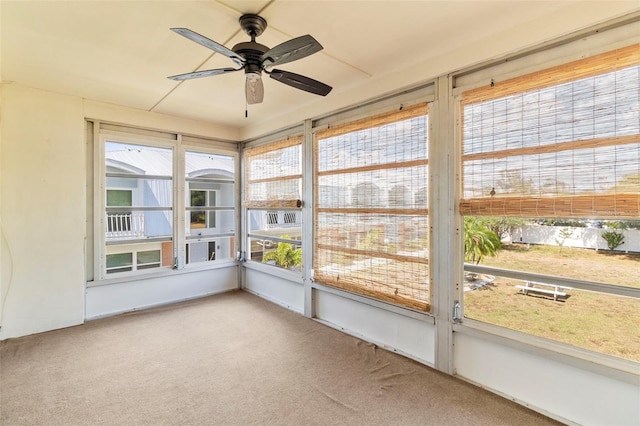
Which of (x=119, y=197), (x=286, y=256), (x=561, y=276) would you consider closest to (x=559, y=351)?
(x=561, y=276)

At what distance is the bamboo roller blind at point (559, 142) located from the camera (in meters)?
1.77

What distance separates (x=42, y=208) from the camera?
3387mm

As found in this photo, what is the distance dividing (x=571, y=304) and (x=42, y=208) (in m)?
5.30

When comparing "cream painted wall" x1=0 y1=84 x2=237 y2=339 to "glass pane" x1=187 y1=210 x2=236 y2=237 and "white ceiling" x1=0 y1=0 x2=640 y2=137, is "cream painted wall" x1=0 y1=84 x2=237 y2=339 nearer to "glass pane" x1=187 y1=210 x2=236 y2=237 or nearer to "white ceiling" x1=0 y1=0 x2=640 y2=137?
"white ceiling" x1=0 y1=0 x2=640 y2=137

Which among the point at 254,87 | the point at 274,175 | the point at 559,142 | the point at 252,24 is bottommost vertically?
the point at 559,142

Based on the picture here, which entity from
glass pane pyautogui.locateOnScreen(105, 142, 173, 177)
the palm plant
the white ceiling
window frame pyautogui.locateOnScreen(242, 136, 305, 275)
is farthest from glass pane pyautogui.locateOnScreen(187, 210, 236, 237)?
the white ceiling

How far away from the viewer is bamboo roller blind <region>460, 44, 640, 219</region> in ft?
5.80

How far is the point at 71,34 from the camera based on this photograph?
2.25 metres

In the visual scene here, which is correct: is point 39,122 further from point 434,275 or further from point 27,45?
point 434,275

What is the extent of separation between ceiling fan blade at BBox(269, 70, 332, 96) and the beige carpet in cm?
244

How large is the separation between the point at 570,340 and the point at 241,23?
3.20m

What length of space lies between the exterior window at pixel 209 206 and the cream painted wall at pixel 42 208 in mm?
1380

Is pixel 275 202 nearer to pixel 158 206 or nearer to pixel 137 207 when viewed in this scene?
pixel 158 206

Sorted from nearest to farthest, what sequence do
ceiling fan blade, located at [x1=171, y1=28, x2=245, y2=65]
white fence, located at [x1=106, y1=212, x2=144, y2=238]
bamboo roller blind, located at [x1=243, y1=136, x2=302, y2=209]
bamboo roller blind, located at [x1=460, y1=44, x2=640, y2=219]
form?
ceiling fan blade, located at [x1=171, y1=28, x2=245, y2=65], bamboo roller blind, located at [x1=460, y1=44, x2=640, y2=219], white fence, located at [x1=106, y1=212, x2=144, y2=238], bamboo roller blind, located at [x1=243, y1=136, x2=302, y2=209]
